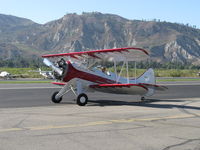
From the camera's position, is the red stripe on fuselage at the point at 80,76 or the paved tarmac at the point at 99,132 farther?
the red stripe on fuselage at the point at 80,76

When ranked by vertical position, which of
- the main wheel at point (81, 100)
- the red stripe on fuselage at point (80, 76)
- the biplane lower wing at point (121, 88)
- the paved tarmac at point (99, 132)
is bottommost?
the paved tarmac at point (99, 132)

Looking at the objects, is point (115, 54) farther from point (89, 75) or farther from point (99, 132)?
point (99, 132)

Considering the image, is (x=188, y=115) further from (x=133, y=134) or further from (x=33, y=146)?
(x=33, y=146)

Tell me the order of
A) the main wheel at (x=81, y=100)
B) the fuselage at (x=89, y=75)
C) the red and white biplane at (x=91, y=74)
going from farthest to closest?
the fuselage at (x=89, y=75) < the red and white biplane at (x=91, y=74) < the main wheel at (x=81, y=100)

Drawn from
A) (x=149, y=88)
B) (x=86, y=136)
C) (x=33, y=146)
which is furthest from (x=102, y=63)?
(x=33, y=146)

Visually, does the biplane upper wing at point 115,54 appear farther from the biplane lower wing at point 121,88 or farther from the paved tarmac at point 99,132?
the paved tarmac at point 99,132

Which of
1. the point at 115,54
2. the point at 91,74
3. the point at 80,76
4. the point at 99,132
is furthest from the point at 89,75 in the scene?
the point at 99,132

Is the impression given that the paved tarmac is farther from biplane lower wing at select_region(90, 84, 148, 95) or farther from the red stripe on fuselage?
the red stripe on fuselage

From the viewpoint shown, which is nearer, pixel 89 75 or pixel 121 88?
pixel 121 88

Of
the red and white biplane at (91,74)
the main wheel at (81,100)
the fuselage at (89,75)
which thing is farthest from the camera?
the fuselage at (89,75)

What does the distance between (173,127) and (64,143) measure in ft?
11.4

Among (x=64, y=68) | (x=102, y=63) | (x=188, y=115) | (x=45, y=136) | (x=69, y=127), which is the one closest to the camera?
(x=45, y=136)

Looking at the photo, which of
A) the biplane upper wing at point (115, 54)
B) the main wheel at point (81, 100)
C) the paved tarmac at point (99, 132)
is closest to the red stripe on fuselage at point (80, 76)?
the biplane upper wing at point (115, 54)

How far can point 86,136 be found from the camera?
7586mm
